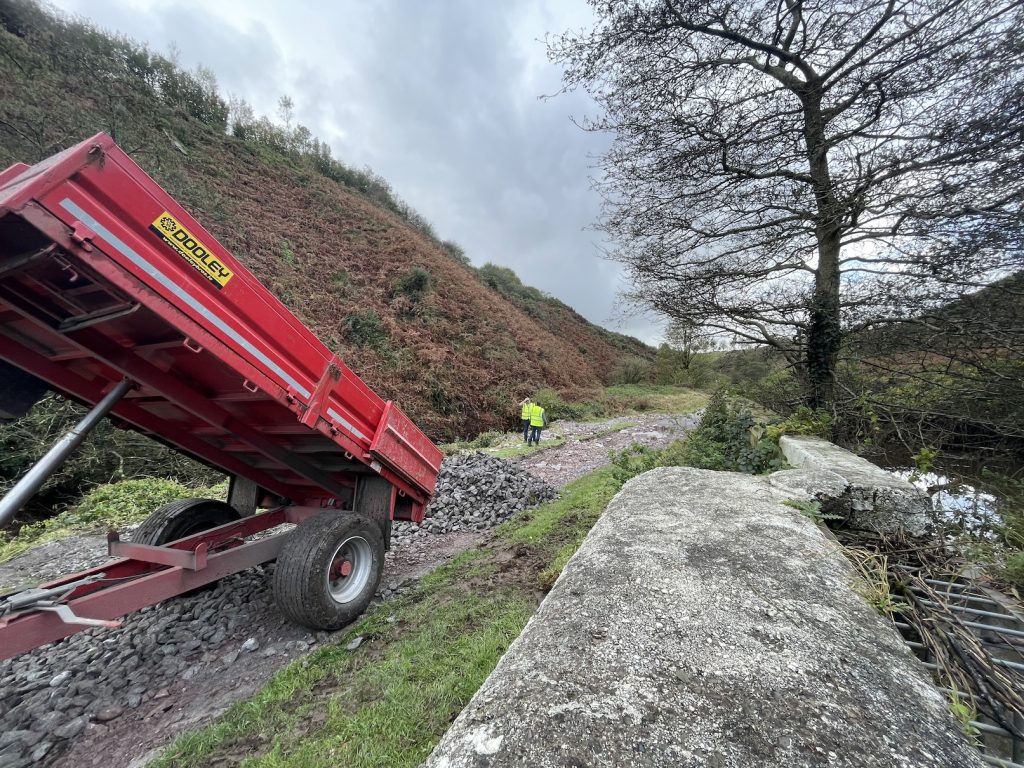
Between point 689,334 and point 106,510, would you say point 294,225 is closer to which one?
point 106,510

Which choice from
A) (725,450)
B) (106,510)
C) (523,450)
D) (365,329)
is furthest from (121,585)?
(365,329)

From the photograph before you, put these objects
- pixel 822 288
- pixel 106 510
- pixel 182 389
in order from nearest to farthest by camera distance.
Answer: pixel 182 389, pixel 822 288, pixel 106 510

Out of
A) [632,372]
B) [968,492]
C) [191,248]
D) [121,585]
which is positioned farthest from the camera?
[632,372]

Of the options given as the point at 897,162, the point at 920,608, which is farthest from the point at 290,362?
the point at 897,162

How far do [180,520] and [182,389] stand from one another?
1.78 metres

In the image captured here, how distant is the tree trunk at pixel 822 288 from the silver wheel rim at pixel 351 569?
5.83m

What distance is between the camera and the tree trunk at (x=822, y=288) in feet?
16.8

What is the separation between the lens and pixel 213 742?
2510 millimetres

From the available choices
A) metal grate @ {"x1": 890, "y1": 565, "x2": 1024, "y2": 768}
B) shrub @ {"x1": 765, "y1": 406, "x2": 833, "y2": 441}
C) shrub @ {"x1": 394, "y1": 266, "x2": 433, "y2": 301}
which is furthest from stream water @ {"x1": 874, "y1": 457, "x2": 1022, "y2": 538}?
shrub @ {"x1": 394, "y1": 266, "x2": 433, "y2": 301}

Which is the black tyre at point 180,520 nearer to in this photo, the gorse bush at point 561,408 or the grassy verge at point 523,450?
the grassy verge at point 523,450

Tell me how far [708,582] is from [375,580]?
329 centimetres

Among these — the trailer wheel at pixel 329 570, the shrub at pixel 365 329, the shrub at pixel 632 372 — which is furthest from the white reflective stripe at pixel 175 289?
the shrub at pixel 632 372

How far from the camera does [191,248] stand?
268 cm

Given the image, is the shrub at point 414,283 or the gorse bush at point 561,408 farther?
the shrub at point 414,283
